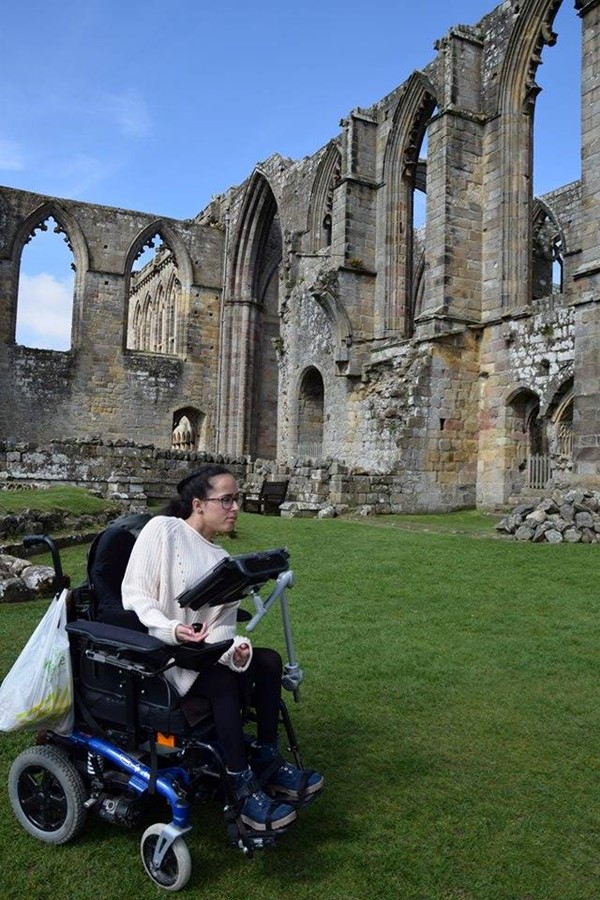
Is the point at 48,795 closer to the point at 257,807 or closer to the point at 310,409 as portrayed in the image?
the point at 257,807

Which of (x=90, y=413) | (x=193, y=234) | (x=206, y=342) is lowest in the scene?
(x=90, y=413)

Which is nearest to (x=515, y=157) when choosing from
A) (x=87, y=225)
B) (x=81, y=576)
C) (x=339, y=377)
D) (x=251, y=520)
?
(x=339, y=377)

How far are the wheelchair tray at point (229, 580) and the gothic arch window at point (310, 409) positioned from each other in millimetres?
20088

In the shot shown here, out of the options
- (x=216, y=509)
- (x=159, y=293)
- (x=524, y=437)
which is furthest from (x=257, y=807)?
(x=159, y=293)

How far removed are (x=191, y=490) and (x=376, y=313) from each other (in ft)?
61.7

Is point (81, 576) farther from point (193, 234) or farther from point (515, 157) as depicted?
point (193, 234)

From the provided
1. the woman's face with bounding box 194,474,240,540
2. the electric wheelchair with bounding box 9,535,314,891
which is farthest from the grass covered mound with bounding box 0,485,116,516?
the woman's face with bounding box 194,474,240,540

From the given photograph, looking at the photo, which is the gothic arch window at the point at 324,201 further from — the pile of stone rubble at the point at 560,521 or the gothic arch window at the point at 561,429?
the pile of stone rubble at the point at 560,521

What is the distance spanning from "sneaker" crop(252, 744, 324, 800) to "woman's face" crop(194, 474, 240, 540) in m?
0.81

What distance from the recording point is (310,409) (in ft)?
76.2

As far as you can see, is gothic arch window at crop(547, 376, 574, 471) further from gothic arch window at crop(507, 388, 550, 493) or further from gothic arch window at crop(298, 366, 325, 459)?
gothic arch window at crop(298, 366, 325, 459)

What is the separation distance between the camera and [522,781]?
3309mm

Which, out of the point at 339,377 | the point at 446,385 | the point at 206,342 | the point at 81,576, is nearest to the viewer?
the point at 81,576

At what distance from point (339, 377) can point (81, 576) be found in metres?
13.9
